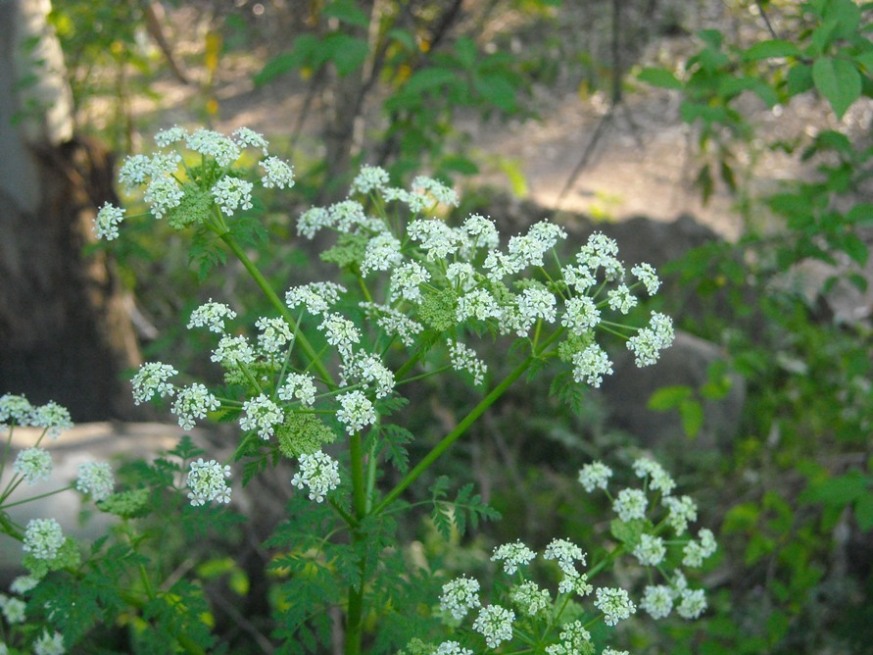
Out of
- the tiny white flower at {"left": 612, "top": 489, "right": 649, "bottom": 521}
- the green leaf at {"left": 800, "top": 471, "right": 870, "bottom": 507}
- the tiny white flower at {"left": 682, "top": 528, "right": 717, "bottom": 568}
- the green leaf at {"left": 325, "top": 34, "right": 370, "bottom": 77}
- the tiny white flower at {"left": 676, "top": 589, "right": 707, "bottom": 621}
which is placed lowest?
the green leaf at {"left": 800, "top": 471, "right": 870, "bottom": 507}

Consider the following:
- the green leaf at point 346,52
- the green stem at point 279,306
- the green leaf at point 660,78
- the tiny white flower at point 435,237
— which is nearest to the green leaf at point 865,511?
the green leaf at point 660,78

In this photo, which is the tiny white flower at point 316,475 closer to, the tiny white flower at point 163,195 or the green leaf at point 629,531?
the tiny white flower at point 163,195

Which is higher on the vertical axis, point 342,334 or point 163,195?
point 163,195

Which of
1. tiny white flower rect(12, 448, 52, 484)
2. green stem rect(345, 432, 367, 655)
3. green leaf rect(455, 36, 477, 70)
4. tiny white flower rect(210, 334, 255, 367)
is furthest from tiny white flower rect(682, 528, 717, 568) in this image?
green leaf rect(455, 36, 477, 70)

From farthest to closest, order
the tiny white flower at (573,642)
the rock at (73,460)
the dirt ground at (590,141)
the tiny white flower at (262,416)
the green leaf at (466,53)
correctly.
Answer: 1. the dirt ground at (590,141)
2. the rock at (73,460)
3. the green leaf at (466,53)
4. the tiny white flower at (573,642)
5. the tiny white flower at (262,416)

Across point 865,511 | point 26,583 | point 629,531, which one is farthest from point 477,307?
point 865,511

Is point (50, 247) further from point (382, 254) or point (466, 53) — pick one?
point (382, 254)

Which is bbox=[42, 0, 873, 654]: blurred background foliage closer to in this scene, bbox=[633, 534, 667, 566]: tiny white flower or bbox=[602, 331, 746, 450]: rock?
bbox=[602, 331, 746, 450]: rock

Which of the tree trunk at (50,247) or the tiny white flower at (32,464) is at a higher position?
the tiny white flower at (32,464)
